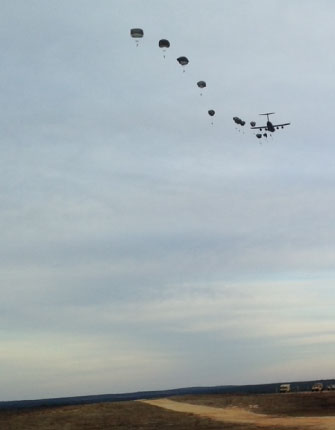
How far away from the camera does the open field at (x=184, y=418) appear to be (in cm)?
5072

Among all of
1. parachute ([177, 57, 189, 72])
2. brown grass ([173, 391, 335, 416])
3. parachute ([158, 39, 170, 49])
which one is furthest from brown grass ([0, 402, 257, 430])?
parachute ([158, 39, 170, 49])

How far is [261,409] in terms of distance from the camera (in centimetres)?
7069

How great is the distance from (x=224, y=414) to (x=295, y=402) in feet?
62.1

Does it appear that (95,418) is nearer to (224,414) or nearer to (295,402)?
(224,414)

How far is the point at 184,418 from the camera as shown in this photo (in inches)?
2283

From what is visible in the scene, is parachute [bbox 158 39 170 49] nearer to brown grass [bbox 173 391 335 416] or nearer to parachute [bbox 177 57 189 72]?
parachute [bbox 177 57 189 72]

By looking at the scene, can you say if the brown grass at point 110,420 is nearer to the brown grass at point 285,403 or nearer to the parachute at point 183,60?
the brown grass at point 285,403

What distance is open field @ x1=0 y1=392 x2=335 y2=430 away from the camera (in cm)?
5072

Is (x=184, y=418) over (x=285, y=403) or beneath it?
beneath

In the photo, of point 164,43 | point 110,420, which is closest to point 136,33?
point 164,43

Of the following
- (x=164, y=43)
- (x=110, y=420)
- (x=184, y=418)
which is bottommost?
(x=184, y=418)

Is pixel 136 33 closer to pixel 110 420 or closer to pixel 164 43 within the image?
pixel 164 43

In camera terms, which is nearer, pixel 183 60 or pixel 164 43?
pixel 164 43

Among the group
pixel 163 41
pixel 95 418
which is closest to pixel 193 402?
pixel 95 418
